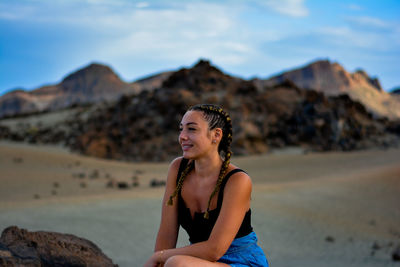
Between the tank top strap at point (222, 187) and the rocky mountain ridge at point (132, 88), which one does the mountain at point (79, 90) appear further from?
the tank top strap at point (222, 187)

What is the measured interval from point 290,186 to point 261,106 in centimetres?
1127

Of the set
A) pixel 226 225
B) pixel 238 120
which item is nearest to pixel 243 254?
pixel 226 225

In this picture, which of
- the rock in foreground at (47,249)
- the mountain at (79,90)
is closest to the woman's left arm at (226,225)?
the rock in foreground at (47,249)

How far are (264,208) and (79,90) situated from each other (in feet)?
235

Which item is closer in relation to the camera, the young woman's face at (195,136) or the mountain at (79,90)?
the young woman's face at (195,136)

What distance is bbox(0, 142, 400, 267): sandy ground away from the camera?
7027 mm

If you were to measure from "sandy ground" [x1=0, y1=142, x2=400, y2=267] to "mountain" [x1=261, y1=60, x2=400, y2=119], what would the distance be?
43616 millimetres

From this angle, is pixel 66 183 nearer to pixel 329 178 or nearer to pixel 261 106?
pixel 329 178

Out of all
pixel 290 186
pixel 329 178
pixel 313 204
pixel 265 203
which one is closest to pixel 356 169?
pixel 329 178

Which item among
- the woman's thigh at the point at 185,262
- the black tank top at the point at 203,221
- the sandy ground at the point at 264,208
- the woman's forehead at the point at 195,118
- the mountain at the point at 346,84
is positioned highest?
the mountain at the point at 346,84

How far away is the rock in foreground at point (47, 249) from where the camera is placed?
297 cm

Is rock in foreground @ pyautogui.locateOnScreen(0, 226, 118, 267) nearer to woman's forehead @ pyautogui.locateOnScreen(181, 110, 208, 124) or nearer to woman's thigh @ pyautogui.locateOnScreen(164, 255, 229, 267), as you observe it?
woman's thigh @ pyautogui.locateOnScreen(164, 255, 229, 267)

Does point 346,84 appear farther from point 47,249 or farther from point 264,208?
point 47,249

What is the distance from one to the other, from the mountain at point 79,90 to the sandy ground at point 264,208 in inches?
2147
